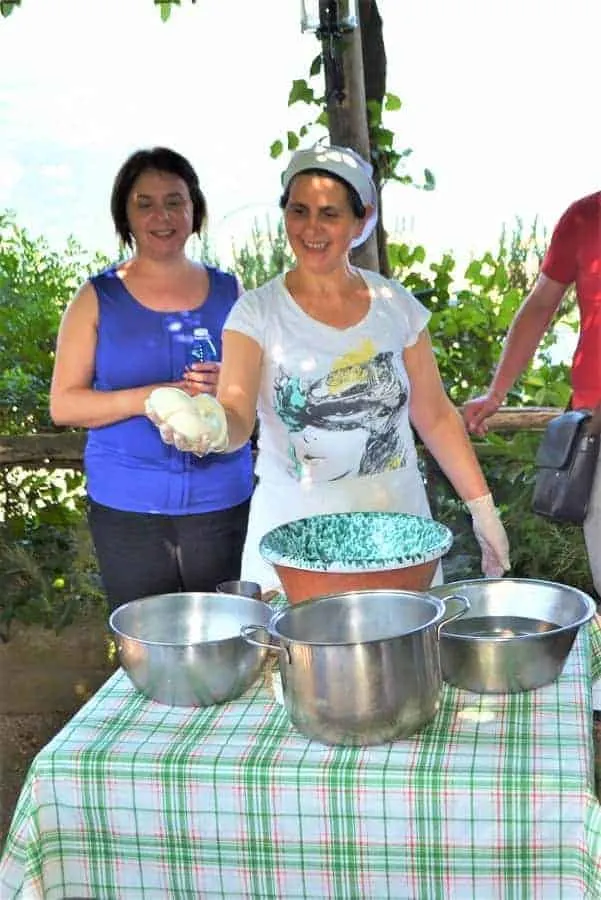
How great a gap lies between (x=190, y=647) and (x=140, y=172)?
1.44 meters

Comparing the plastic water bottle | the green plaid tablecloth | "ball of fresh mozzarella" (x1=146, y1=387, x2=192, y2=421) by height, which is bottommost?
the green plaid tablecloth

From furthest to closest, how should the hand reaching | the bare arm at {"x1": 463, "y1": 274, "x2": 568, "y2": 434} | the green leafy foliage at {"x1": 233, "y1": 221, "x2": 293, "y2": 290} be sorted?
the green leafy foliage at {"x1": 233, "y1": 221, "x2": 293, "y2": 290} → the hand reaching → the bare arm at {"x1": 463, "y1": 274, "x2": 568, "y2": 434}

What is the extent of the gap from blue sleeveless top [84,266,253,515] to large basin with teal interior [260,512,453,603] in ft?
2.33

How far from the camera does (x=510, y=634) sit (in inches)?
66.4

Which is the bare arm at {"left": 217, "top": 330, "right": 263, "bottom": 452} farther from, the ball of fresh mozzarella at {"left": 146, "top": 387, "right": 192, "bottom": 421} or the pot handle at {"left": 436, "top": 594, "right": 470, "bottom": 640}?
the pot handle at {"left": 436, "top": 594, "right": 470, "bottom": 640}

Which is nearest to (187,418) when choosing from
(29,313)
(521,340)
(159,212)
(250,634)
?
(250,634)

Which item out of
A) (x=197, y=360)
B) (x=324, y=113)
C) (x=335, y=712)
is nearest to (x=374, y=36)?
(x=324, y=113)

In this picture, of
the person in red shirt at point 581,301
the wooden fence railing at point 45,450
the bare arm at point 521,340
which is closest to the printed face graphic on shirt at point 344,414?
the person in red shirt at point 581,301

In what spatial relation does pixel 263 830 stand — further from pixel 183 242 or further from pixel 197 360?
pixel 183 242

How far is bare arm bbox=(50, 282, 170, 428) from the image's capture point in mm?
2475

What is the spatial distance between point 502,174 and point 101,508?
2672mm

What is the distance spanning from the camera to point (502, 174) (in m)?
4.47

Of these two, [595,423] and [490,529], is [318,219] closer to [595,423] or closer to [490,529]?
[490,529]

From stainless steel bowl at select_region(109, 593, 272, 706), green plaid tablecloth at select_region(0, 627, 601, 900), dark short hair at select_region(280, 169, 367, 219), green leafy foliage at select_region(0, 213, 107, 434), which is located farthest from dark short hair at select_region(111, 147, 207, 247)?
green leafy foliage at select_region(0, 213, 107, 434)
